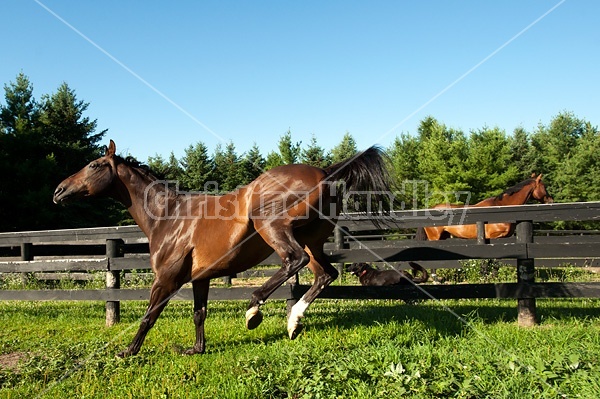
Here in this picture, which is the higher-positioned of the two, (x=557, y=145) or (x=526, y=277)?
(x=557, y=145)

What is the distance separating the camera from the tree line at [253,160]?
1037 inches

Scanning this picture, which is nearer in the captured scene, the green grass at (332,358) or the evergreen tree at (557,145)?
the green grass at (332,358)

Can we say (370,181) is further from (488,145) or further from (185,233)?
(488,145)

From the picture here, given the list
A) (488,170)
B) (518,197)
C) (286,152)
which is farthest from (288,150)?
(518,197)

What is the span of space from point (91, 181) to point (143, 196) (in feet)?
2.46

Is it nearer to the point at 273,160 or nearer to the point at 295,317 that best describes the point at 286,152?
the point at 273,160

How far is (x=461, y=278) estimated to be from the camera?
11867 mm


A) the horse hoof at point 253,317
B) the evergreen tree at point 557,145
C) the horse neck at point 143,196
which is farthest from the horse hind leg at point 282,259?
the evergreen tree at point 557,145

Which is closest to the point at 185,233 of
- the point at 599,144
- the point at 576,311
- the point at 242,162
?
the point at 576,311

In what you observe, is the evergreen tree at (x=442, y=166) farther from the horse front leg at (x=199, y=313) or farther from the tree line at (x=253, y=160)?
the horse front leg at (x=199, y=313)

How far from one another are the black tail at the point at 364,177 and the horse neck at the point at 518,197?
9483 millimetres

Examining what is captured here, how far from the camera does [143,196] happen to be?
640 centimetres

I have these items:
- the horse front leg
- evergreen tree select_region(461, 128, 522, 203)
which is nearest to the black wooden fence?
the horse front leg

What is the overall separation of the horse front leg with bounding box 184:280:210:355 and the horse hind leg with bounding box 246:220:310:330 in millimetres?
941
